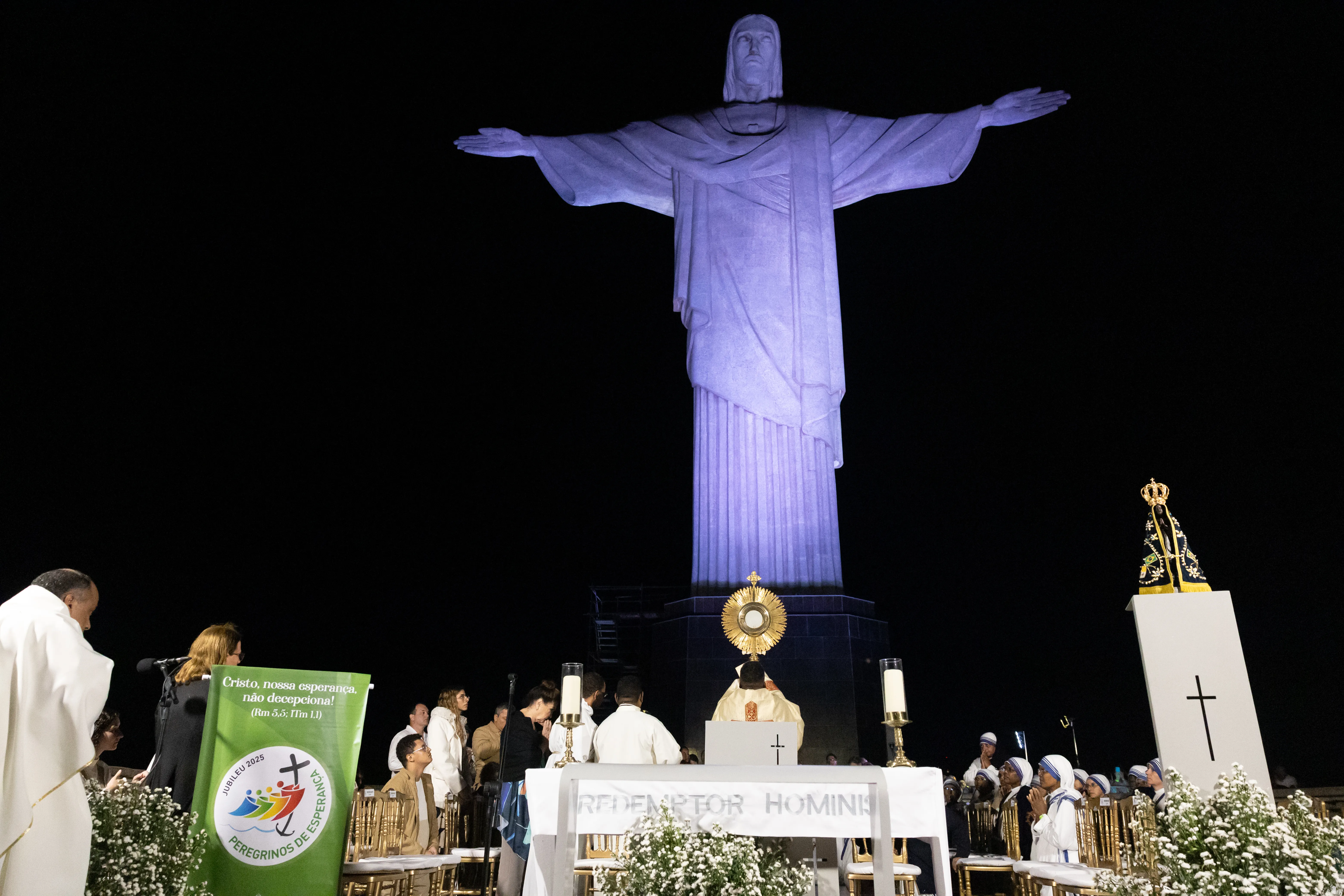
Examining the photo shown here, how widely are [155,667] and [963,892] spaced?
4699mm

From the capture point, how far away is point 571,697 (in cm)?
433

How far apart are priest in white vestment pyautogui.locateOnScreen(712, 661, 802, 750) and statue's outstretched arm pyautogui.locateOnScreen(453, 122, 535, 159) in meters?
6.45

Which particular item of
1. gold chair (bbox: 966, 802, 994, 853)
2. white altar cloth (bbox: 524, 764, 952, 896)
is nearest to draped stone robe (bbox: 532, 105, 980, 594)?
gold chair (bbox: 966, 802, 994, 853)

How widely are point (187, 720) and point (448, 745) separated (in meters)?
2.41

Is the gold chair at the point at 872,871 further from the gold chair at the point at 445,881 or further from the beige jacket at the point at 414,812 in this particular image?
the beige jacket at the point at 414,812

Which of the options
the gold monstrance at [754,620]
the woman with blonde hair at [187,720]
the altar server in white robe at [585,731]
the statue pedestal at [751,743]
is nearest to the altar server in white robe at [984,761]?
the gold monstrance at [754,620]

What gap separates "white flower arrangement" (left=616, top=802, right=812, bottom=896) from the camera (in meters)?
3.08

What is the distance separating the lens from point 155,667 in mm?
4680

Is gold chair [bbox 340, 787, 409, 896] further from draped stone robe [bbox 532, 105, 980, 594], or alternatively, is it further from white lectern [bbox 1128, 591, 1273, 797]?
draped stone robe [bbox 532, 105, 980, 594]

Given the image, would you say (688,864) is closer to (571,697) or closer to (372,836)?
(571,697)

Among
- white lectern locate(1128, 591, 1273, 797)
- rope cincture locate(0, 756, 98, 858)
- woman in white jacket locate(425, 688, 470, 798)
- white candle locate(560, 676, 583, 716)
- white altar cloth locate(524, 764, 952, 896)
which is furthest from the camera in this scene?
woman in white jacket locate(425, 688, 470, 798)

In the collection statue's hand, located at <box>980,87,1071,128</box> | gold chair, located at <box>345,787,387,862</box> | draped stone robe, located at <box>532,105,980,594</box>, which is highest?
statue's hand, located at <box>980,87,1071,128</box>

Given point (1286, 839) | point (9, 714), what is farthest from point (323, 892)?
point (1286, 839)

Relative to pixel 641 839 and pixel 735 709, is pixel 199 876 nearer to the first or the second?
pixel 641 839
